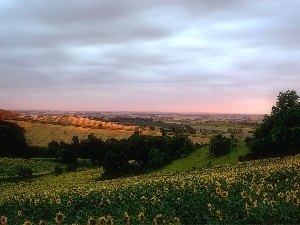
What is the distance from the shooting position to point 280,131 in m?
57.8

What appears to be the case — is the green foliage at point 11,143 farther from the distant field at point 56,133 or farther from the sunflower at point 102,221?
the sunflower at point 102,221

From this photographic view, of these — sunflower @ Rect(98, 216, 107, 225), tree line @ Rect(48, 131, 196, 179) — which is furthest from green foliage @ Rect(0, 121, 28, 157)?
sunflower @ Rect(98, 216, 107, 225)

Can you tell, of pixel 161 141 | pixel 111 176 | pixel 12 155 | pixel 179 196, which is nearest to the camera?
pixel 179 196

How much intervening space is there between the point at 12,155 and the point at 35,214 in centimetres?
10632

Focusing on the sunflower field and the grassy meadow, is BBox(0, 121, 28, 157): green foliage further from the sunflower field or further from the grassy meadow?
the grassy meadow

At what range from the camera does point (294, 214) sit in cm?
1496

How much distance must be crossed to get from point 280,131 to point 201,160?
62.7 ft

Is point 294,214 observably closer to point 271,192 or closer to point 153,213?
point 271,192

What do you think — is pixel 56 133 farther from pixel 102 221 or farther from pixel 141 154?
pixel 102 221

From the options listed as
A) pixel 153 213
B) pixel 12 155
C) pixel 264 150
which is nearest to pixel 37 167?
pixel 12 155

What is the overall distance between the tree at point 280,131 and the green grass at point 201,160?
590cm

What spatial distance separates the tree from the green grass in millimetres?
5896

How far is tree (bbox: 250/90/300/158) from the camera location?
57.0 metres

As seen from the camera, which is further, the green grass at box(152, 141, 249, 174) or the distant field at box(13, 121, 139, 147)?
the distant field at box(13, 121, 139, 147)
